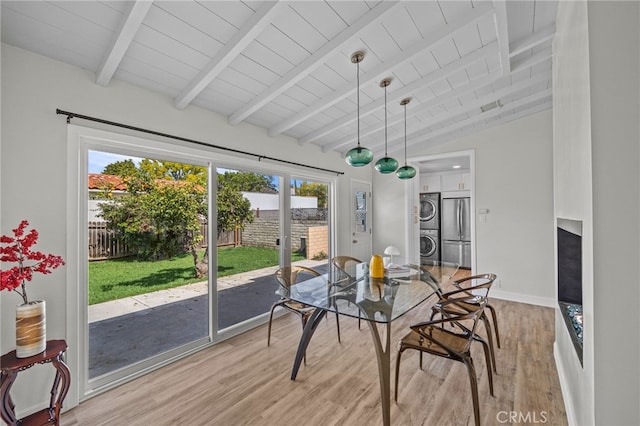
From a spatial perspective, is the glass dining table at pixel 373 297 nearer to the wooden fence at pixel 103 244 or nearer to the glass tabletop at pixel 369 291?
the glass tabletop at pixel 369 291

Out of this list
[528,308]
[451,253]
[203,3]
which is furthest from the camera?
[451,253]

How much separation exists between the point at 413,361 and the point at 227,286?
2000 millimetres

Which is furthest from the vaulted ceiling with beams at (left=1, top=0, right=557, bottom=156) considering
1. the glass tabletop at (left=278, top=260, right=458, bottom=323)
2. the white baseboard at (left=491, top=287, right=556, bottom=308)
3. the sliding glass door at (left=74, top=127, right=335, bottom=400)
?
the white baseboard at (left=491, top=287, right=556, bottom=308)

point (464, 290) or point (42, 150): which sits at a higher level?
point (42, 150)

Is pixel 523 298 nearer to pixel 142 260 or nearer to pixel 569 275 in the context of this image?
pixel 569 275

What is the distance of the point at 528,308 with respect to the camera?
3697 mm

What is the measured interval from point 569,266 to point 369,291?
1520 millimetres

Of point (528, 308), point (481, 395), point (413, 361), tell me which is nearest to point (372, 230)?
point (528, 308)

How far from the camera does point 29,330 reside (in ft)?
4.88

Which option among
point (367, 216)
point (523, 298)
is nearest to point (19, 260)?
point (367, 216)

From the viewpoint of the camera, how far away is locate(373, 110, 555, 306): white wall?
379 cm

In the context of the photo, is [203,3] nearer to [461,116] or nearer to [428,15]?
[428,15]

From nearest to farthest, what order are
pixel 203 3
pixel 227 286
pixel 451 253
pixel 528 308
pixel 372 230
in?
pixel 203 3
pixel 227 286
pixel 528 308
pixel 372 230
pixel 451 253

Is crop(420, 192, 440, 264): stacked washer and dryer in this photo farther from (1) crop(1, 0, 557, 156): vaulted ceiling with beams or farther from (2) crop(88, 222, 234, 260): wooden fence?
(2) crop(88, 222, 234, 260): wooden fence
